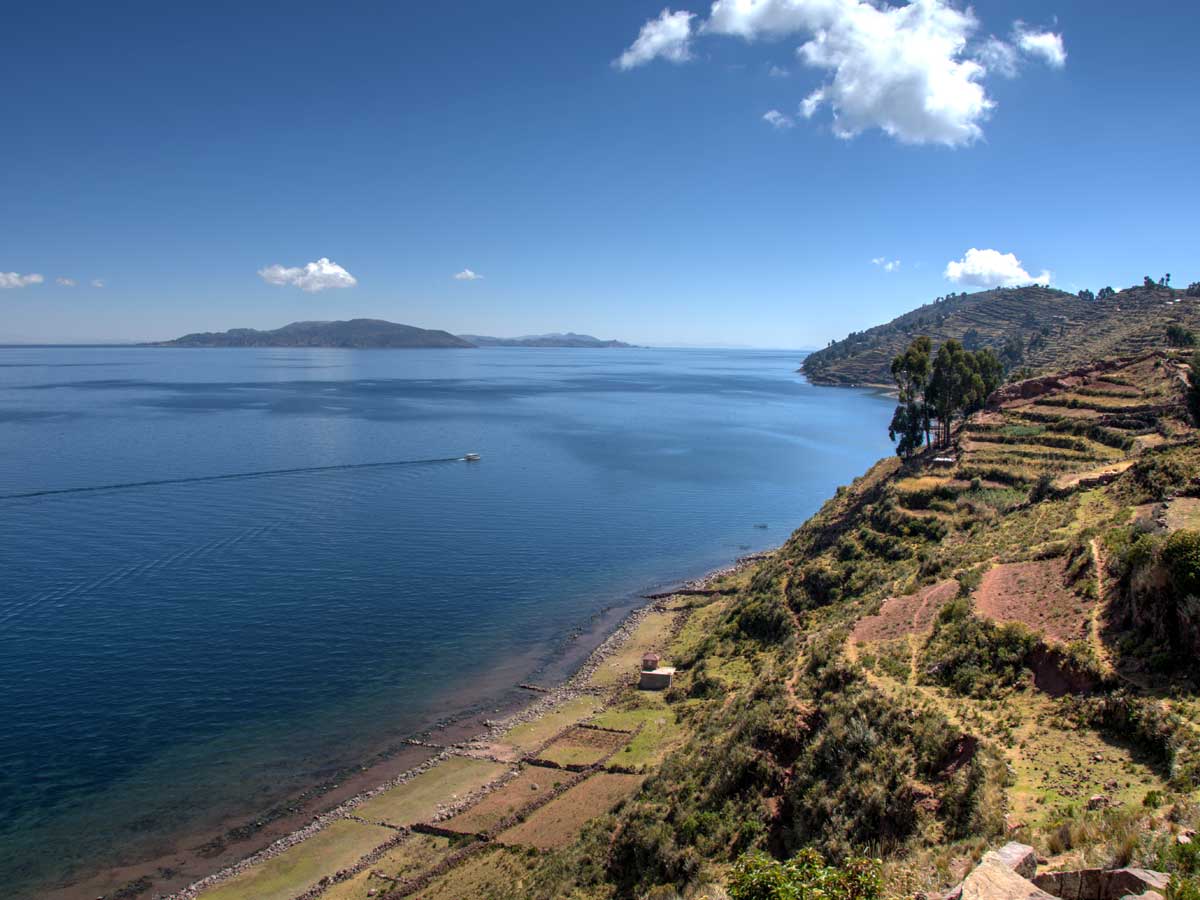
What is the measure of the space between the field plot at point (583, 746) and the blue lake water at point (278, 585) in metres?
6.92

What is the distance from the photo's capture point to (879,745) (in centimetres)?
2059

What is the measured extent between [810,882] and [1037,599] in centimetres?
1789

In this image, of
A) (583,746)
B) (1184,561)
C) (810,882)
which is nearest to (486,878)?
(583,746)

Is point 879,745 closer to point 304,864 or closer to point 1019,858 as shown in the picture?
point 1019,858

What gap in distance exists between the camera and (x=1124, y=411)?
5891 centimetres

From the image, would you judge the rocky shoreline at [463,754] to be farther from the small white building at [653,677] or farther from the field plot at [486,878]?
the field plot at [486,878]

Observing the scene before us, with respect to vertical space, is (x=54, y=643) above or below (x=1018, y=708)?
below

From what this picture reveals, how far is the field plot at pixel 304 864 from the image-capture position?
26750mm

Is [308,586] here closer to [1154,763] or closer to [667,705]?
[667,705]

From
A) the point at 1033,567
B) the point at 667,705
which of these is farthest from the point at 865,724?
the point at 667,705

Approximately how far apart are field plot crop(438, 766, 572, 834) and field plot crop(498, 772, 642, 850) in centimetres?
116

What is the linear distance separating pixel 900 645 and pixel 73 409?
180260 mm

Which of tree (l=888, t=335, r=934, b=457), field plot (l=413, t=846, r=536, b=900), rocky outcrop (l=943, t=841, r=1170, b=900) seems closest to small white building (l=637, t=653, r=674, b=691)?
field plot (l=413, t=846, r=536, b=900)

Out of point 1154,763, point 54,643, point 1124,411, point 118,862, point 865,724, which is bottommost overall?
point 118,862
